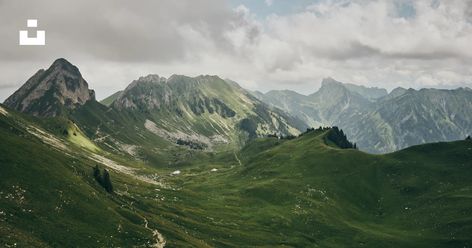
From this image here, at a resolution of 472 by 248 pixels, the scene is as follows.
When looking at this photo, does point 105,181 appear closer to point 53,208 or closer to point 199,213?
point 199,213

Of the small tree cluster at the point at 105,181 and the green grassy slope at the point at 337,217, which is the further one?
the green grassy slope at the point at 337,217

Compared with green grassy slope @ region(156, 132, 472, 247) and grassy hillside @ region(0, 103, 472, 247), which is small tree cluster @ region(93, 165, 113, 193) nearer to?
grassy hillside @ region(0, 103, 472, 247)

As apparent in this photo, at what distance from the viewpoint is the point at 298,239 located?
147 metres

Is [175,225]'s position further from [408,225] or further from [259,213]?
[408,225]

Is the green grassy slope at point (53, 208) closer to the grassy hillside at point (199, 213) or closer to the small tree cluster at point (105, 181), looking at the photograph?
the grassy hillside at point (199, 213)

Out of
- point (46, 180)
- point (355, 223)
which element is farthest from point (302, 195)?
point (46, 180)

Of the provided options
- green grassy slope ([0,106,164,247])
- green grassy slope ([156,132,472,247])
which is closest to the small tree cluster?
green grassy slope ([0,106,164,247])

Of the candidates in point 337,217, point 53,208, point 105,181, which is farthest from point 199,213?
point 53,208

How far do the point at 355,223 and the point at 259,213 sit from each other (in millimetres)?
37580

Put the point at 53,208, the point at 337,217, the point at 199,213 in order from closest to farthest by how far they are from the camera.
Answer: the point at 53,208 → the point at 199,213 → the point at 337,217

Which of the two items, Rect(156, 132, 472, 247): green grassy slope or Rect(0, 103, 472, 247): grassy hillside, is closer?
Rect(0, 103, 472, 247): grassy hillside

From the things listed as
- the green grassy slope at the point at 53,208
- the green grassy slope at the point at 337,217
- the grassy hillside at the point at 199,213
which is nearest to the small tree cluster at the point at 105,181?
the grassy hillside at the point at 199,213

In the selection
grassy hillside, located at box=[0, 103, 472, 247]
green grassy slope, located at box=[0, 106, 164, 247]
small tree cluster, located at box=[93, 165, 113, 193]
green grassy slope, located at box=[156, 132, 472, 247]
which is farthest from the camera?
green grassy slope, located at box=[156, 132, 472, 247]

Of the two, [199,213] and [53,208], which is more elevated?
[53,208]
